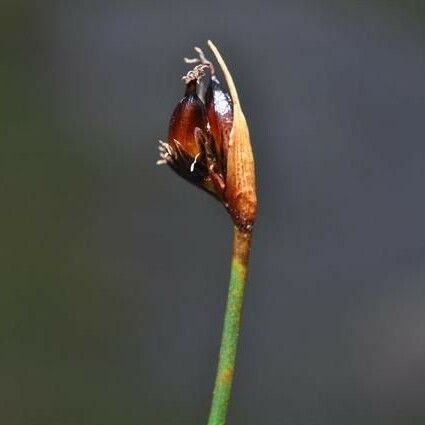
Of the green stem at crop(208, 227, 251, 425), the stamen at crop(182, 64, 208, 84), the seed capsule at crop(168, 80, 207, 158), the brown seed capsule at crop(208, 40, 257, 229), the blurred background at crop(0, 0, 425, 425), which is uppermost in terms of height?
the blurred background at crop(0, 0, 425, 425)

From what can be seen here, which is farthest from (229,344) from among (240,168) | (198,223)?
(198,223)

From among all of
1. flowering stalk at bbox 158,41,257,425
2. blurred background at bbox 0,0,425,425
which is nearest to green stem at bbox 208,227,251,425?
flowering stalk at bbox 158,41,257,425

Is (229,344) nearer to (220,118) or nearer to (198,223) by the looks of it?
(220,118)

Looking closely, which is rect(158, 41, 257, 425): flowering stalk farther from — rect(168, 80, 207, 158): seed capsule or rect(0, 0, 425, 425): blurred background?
rect(0, 0, 425, 425): blurred background

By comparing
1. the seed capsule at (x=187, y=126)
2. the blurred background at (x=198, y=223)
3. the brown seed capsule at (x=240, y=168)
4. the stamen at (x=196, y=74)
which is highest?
the blurred background at (x=198, y=223)

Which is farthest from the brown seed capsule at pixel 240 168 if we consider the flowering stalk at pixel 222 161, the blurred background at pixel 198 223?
the blurred background at pixel 198 223

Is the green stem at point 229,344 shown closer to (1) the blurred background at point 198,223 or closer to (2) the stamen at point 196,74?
(2) the stamen at point 196,74
